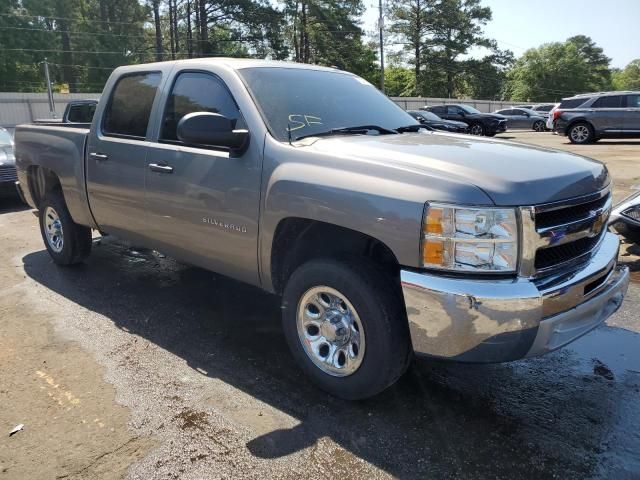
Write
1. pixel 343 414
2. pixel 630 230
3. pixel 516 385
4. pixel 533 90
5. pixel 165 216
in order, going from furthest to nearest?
pixel 533 90 → pixel 630 230 → pixel 165 216 → pixel 516 385 → pixel 343 414

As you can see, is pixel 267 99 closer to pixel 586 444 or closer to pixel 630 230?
pixel 586 444

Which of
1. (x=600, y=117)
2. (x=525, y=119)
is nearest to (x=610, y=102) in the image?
(x=600, y=117)

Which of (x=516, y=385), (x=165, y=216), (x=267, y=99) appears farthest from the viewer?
(x=165, y=216)

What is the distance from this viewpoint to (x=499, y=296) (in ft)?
8.25

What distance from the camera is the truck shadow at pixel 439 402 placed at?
270 cm

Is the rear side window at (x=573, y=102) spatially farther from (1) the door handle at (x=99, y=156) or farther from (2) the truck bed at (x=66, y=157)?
(1) the door handle at (x=99, y=156)

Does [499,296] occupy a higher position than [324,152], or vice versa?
[324,152]

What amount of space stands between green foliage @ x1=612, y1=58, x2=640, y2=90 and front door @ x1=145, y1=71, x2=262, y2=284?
4907 inches

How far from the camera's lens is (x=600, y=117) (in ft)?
61.5

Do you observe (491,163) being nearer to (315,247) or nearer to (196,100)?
(315,247)

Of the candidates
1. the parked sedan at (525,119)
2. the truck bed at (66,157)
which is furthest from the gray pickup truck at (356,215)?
the parked sedan at (525,119)

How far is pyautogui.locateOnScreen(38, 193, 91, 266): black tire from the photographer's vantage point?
5477mm

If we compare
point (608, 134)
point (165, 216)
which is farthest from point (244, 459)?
point (608, 134)

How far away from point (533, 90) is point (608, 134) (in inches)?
2279
